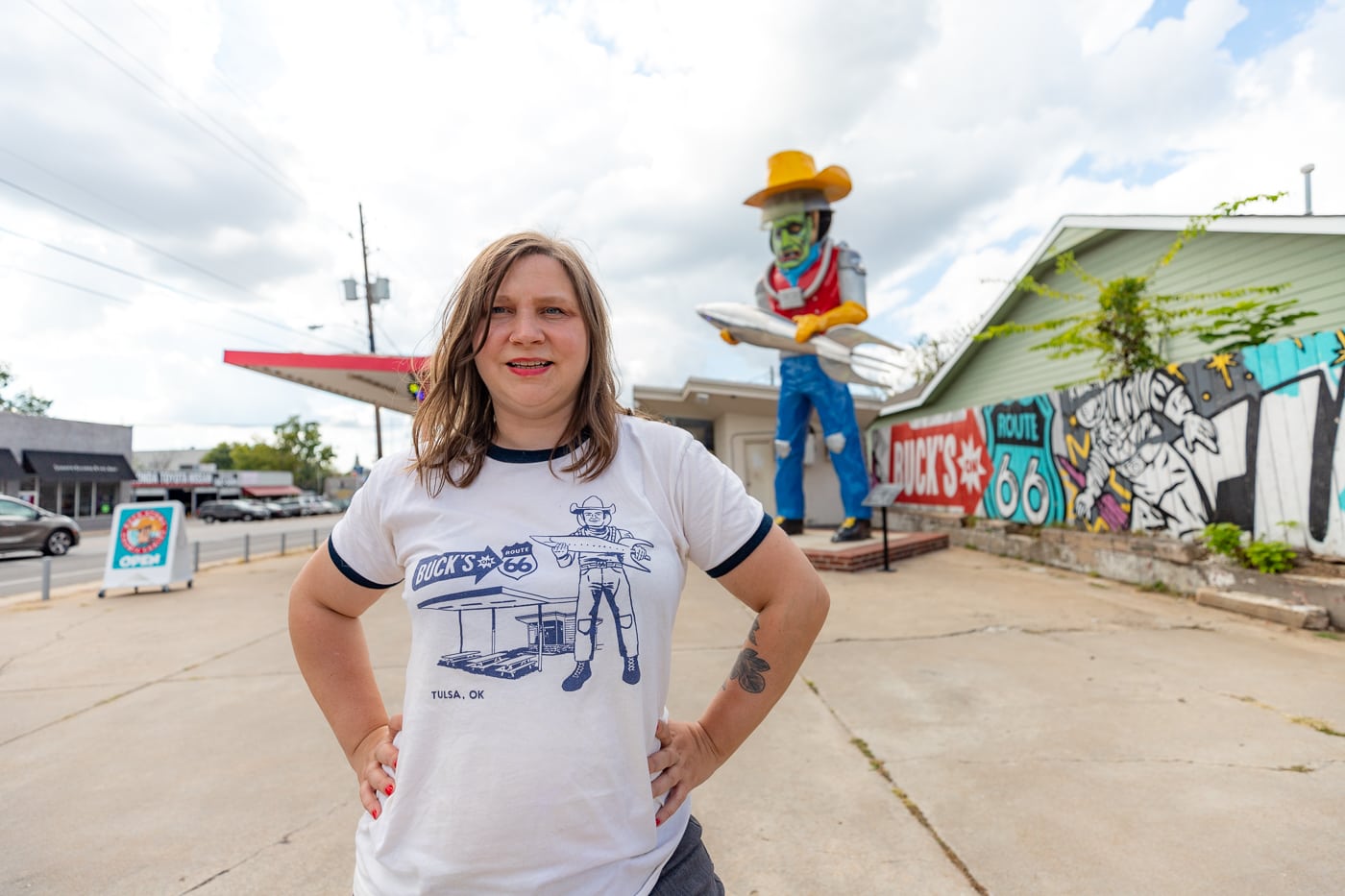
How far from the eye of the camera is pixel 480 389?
4.54 ft

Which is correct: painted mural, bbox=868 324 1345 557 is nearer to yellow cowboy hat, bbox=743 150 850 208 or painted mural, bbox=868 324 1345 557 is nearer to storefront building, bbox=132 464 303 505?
yellow cowboy hat, bbox=743 150 850 208

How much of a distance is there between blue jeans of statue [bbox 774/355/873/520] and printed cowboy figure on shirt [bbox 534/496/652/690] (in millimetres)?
9882

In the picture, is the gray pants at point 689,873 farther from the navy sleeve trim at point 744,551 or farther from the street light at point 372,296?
the street light at point 372,296

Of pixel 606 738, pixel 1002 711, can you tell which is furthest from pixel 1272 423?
pixel 606 738

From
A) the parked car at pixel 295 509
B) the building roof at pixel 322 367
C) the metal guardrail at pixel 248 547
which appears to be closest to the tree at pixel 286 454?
the parked car at pixel 295 509

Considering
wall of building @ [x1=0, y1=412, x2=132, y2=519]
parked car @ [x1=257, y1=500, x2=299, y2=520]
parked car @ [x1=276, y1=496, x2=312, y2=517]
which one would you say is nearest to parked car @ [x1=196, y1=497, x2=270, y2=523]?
parked car @ [x1=257, y1=500, x2=299, y2=520]

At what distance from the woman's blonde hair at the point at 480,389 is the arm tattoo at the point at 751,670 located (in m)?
0.46

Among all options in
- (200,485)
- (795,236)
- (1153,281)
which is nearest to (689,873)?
(795,236)

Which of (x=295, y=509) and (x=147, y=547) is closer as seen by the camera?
(x=147, y=547)

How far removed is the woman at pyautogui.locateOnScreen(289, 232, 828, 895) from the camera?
1.07m

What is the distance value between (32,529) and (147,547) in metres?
9.47

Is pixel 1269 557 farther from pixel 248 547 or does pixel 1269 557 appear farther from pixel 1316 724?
pixel 248 547

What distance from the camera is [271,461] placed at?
64375 millimetres

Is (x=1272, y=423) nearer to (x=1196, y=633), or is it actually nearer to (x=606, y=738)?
(x=1196, y=633)
